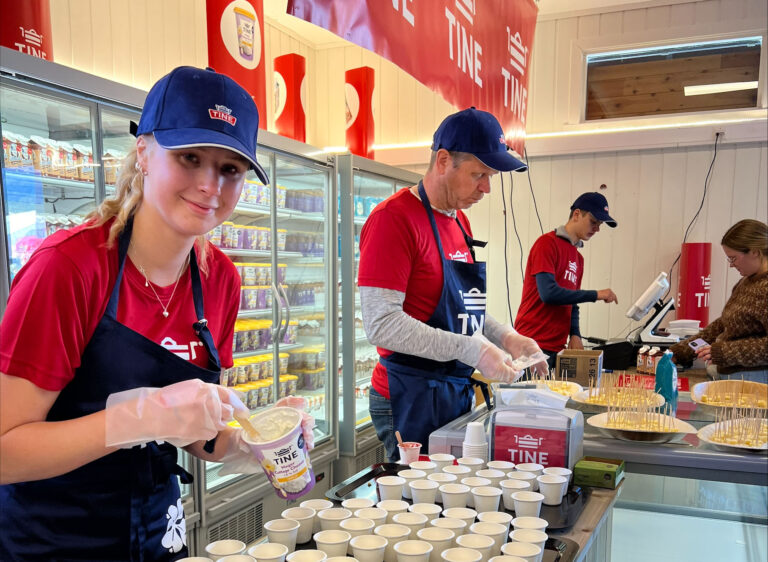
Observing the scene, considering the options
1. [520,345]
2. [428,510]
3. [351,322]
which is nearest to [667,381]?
[520,345]

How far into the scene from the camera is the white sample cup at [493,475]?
144cm

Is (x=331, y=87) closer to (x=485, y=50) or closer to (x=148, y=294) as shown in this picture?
(x=485, y=50)

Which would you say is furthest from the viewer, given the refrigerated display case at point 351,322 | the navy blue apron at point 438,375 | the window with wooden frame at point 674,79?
the window with wooden frame at point 674,79

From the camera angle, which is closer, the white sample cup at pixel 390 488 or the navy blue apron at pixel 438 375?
the white sample cup at pixel 390 488

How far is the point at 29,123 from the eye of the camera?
98.7 inches

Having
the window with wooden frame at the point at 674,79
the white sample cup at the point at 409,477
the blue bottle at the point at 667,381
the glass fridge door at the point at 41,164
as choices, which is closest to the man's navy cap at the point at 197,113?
the white sample cup at the point at 409,477

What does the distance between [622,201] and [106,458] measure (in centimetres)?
488

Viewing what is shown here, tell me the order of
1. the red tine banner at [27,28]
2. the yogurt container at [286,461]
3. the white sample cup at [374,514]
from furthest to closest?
the red tine banner at [27,28], the white sample cup at [374,514], the yogurt container at [286,461]

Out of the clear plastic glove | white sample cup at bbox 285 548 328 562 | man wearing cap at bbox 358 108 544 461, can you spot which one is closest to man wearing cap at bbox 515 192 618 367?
man wearing cap at bbox 358 108 544 461

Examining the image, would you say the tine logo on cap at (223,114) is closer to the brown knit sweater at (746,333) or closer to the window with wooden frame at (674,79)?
the brown knit sweater at (746,333)

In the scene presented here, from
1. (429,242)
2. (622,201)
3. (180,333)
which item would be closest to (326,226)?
(429,242)

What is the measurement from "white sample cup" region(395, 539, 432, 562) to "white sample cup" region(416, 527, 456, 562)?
0.02 metres

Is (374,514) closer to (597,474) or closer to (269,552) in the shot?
(269,552)

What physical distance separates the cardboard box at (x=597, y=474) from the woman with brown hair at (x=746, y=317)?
1918 millimetres
